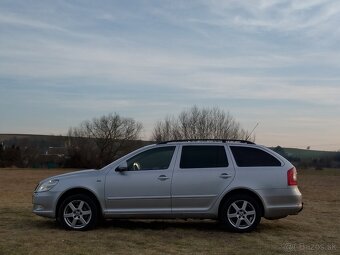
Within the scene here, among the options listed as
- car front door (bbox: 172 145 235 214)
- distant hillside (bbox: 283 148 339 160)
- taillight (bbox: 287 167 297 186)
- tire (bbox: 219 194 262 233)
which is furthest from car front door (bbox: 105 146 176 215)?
distant hillside (bbox: 283 148 339 160)

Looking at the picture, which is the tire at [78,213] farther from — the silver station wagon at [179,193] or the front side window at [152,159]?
the front side window at [152,159]

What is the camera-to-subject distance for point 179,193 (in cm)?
994

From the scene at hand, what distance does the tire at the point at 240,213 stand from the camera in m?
9.89

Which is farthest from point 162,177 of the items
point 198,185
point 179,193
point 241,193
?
point 241,193

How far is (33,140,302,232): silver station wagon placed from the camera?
391 inches

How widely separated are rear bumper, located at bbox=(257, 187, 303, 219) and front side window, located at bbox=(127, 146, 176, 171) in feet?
5.83

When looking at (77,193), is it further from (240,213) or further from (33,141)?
(33,141)

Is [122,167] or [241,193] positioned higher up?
[122,167]

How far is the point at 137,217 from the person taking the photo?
395 inches

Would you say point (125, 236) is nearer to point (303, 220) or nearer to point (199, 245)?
point (199, 245)

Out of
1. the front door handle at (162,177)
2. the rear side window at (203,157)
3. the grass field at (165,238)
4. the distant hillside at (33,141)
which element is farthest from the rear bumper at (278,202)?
the distant hillside at (33,141)

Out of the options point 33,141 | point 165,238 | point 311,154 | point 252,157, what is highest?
point 33,141

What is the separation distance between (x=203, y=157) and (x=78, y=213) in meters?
2.50

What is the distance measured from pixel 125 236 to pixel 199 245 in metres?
1.39
